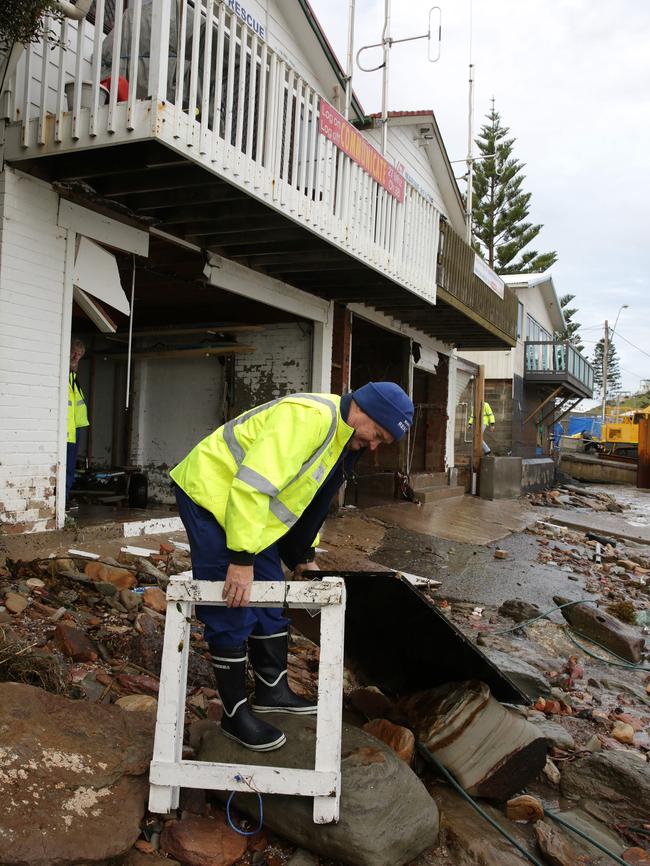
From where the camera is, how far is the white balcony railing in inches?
181

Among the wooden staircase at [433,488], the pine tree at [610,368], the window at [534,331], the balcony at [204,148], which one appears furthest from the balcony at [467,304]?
the pine tree at [610,368]

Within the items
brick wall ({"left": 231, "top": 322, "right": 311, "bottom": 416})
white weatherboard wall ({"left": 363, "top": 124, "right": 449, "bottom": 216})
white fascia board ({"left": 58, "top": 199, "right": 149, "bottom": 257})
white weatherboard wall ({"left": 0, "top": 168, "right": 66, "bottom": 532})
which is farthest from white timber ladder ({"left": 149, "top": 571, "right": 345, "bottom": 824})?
white weatherboard wall ({"left": 363, "top": 124, "right": 449, "bottom": 216})

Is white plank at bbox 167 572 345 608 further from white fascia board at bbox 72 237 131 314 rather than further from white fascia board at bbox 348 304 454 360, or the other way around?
white fascia board at bbox 348 304 454 360

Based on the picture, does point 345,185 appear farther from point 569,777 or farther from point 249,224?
point 569,777

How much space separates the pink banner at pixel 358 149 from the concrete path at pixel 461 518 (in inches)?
183

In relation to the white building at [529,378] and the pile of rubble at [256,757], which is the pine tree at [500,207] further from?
the pile of rubble at [256,757]

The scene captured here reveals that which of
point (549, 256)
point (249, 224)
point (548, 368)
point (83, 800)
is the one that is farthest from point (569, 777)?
point (549, 256)

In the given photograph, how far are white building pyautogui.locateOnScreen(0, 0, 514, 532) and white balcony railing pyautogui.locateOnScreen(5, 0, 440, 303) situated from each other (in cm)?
2

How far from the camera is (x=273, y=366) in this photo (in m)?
9.73

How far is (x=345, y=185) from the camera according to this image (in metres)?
7.01

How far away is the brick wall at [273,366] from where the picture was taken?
963 centimetres

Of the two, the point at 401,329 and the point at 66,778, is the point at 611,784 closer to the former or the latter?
the point at 66,778

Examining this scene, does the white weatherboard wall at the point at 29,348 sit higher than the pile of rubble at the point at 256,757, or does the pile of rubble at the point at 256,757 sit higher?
the white weatherboard wall at the point at 29,348


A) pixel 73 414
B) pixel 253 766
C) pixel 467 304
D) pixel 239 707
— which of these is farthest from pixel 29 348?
pixel 467 304
